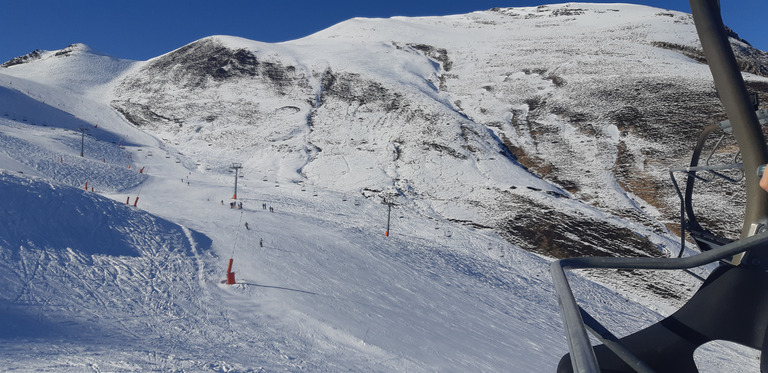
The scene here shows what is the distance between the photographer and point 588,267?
5.30 ft

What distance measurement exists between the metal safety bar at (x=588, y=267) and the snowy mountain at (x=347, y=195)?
6.16 metres

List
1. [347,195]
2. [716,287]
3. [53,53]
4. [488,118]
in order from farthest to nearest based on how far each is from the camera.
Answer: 1. [53,53]
2. [488,118]
3. [347,195]
4. [716,287]

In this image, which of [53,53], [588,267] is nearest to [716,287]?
[588,267]

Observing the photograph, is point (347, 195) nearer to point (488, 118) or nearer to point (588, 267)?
point (588, 267)

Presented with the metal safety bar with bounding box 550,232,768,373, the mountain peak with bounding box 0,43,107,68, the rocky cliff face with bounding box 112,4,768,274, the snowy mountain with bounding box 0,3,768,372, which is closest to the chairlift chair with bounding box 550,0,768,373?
the metal safety bar with bounding box 550,232,768,373

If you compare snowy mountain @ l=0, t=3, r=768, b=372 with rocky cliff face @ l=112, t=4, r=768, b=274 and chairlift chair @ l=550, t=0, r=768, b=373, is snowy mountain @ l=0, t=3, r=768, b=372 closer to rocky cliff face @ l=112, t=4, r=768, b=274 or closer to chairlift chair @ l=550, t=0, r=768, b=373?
rocky cliff face @ l=112, t=4, r=768, b=274

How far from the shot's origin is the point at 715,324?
7.31ft

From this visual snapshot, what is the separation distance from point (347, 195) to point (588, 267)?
3486cm

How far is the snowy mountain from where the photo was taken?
8484mm

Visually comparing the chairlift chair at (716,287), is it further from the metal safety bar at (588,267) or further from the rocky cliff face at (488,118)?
the rocky cliff face at (488,118)

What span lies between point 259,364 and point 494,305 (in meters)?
10.5

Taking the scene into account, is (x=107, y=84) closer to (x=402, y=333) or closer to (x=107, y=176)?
(x=107, y=176)

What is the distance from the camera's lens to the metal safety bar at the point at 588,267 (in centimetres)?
131

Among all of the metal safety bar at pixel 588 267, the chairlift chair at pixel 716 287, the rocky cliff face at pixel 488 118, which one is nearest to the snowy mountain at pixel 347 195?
the rocky cliff face at pixel 488 118
